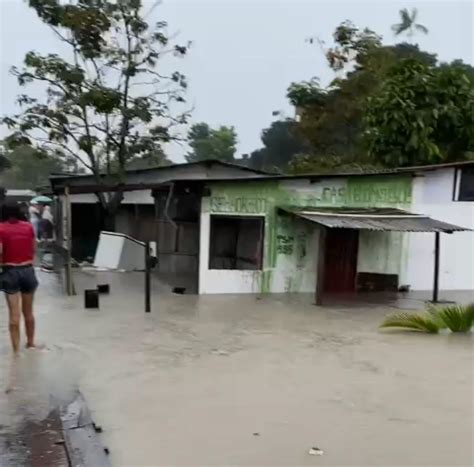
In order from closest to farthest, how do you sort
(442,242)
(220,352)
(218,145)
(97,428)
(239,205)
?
1. (97,428)
2. (220,352)
3. (239,205)
4. (442,242)
5. (218,145)

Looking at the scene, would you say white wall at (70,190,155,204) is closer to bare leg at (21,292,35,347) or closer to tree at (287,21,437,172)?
tree at (287,21,437,172)

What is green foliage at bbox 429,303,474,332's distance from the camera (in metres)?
10.9

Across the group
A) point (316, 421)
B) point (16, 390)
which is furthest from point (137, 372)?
point (316, 421)

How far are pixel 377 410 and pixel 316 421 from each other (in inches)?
29.4

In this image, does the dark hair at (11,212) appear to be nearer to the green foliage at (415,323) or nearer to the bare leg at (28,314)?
the bare leg at (28,314)

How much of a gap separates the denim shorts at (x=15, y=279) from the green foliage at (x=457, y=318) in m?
6.11

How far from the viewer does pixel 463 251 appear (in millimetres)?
17797

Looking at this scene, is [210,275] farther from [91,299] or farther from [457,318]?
[457,318]

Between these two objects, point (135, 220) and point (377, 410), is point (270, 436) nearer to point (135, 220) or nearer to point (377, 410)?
point (377, 410)

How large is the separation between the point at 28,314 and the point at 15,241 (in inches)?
38.7

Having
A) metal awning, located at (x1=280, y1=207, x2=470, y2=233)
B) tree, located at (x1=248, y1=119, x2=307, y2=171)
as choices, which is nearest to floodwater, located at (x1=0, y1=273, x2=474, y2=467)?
metal awning, located at (x1=280, y1=207, x2=470, y2=233)

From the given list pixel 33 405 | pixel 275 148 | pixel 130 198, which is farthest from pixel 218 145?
pixel 33 405

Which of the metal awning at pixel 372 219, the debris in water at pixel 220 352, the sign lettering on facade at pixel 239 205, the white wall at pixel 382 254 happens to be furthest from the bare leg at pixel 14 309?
the white wall at pixel 382 254

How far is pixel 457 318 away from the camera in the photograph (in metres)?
10.9
